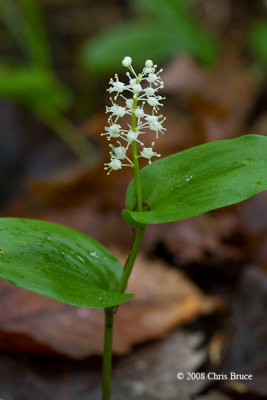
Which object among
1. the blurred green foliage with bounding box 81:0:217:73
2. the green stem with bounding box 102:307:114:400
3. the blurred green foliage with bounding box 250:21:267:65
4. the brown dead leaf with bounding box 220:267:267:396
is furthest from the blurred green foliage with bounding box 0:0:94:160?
the green stem with bounding box 102:307:114:400

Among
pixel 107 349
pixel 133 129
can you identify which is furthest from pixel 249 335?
pixel 133 129

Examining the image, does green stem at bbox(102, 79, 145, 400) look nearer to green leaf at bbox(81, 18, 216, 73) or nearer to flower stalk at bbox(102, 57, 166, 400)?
flower stalk at bbox(102, 57, 166, 400)

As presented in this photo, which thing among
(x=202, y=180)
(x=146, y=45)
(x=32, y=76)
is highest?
(x=146, y=45)

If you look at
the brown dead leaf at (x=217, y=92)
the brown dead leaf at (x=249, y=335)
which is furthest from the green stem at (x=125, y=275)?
the brown dead leaf at (x=217, y=92)

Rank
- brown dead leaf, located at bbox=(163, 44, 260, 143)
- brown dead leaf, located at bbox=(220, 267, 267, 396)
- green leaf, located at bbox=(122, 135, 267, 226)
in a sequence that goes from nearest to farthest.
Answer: green leaf, located at bbox=(122, 135, 267, 226)
brown dead leaf, located at bbox=(220, 267, 267, 396)
brown dead leaf, located at bbox=(163, 44, 260, 143)

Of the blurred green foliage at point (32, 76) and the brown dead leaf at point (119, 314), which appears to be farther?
the blurred green foliage at point (32, 76)

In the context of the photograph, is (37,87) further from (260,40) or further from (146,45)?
(260,40)

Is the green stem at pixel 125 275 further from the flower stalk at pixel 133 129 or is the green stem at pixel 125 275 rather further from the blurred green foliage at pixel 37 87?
the blurred green foliage at pixel 37 87
